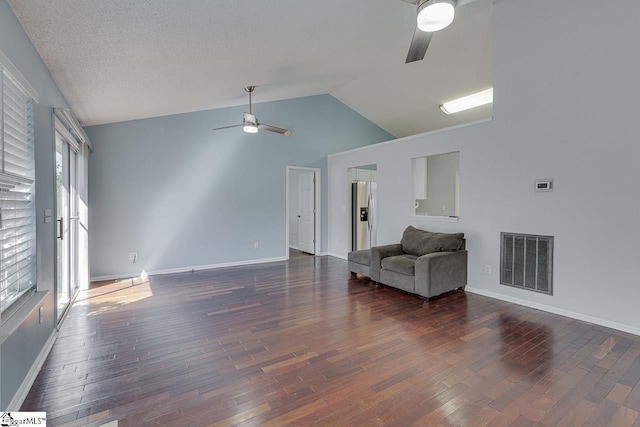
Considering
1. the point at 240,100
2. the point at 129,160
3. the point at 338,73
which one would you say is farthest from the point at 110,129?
the point at 338,73

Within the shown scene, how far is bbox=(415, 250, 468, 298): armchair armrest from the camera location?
152 inches

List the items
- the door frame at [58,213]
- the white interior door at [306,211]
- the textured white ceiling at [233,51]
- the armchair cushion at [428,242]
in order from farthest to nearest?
the white interior door at [306,211], the armchair cushion at [428,242], the door frame at [58,213], the textured white ceiling at [233,51]

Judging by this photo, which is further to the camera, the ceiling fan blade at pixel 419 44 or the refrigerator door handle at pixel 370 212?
the refrigerator door handle at pixel 370 212

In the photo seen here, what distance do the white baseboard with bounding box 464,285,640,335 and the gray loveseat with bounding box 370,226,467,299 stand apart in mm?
271

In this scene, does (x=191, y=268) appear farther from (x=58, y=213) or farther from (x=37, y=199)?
(x=37, y=199)

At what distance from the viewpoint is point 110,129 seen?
193 inches

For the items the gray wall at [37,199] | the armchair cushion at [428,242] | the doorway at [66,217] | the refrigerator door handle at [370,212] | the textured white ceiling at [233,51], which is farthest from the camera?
the refrigerator door handle at [370,212]

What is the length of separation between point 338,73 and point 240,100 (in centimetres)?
182

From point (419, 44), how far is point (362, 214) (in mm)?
4402

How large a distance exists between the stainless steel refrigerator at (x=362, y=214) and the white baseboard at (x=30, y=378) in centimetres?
518

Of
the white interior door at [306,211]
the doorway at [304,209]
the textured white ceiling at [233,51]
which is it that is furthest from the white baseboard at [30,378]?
the white interior door at [306,211]

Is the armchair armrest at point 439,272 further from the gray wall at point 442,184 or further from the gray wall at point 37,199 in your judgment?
the gray wall at point 37,199

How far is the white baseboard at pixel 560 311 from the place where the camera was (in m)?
3.05

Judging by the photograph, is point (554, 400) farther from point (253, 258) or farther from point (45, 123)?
point (253, 258)
